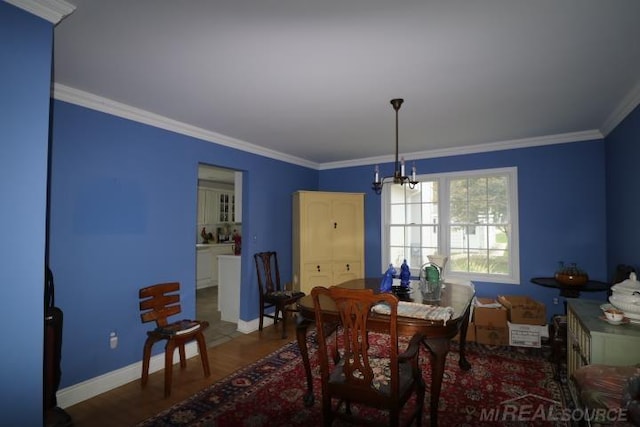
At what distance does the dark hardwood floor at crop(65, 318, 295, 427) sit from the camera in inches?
95.4

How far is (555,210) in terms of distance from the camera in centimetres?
407

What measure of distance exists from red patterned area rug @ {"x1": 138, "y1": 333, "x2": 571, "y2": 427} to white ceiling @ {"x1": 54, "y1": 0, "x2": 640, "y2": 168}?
8.33 ft

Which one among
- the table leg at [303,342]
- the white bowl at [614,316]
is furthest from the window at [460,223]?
the table leg at [303,342]

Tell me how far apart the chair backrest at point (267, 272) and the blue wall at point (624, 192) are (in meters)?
3.94

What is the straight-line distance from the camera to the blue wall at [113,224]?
2615 millimetres

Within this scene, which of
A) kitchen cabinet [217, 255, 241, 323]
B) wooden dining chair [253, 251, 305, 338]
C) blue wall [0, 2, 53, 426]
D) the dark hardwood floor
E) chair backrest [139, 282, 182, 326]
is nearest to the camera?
blue wall [0, 2, 53, 426]

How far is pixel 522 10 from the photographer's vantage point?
1.65 meters

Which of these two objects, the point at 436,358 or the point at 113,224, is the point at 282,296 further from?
the point at 436,358

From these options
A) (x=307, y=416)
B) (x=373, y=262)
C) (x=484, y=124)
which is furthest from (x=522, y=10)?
(x=373, y=262)

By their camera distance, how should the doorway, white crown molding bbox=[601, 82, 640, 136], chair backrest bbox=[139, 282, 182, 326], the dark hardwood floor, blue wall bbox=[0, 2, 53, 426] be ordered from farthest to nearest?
the doorway < chair backrest bbox=[139, 282, 182, 326] < white crown molding bbox=[601, 82, 640, 136] < the dark hardwood floor < blue wall bbox=[0, 2, 53, 426]

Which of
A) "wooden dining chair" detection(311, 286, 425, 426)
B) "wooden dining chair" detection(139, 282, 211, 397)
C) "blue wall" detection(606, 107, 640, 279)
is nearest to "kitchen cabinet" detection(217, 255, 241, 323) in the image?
"wooden dining chair" detection(139, 282, 211, 397)

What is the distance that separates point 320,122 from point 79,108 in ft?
7.28

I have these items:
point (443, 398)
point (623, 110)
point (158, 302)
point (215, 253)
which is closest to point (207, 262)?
point (215, 253)

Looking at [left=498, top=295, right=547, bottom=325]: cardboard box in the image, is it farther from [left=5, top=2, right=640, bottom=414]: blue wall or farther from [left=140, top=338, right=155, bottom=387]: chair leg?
[left=140, top=338, right=155, bottom=387]: chair leg
